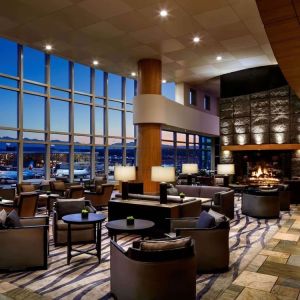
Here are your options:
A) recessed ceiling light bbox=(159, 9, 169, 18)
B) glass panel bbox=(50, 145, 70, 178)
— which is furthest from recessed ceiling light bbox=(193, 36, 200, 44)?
glass panel bbox=(50, 145, 70, 178)

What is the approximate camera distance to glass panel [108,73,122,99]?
1378cm

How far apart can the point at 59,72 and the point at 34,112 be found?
1.91m

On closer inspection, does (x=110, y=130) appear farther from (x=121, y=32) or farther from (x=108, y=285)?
(x=108, y=285)

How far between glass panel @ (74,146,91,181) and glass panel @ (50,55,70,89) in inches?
99.2

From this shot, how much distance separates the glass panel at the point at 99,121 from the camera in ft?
43.2

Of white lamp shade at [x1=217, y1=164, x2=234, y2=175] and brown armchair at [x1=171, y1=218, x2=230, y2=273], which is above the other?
white lamp shade at [x1=217, y1=164, x2=234, y2=175]

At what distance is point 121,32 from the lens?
866 cm

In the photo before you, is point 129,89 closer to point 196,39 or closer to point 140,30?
point 196,39

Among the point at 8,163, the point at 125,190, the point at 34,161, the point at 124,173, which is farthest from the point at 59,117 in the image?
the point at 124,173

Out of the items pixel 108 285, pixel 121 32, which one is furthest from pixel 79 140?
pixel 108 285

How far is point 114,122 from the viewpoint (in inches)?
552

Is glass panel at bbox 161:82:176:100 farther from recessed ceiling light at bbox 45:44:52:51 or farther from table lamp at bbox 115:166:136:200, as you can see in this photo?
table lamp at bbox 115:166:136:200

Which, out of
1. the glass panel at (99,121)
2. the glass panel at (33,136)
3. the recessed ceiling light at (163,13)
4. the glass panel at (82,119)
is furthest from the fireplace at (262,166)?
the glass panel at (33,136)

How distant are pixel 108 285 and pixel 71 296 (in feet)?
1.54
